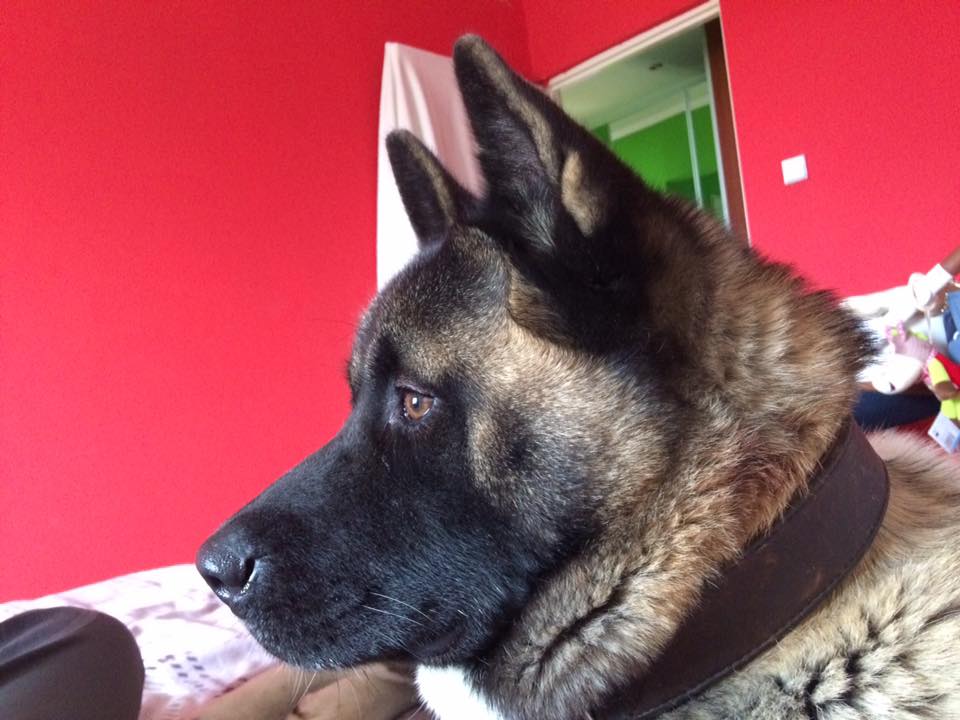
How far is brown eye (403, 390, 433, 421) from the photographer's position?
0.92 metres

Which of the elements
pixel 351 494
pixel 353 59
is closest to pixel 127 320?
pixel 353 59

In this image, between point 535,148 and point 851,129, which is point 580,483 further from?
point 851,129

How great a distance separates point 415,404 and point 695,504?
0.33 metres

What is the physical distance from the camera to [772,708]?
0.75m

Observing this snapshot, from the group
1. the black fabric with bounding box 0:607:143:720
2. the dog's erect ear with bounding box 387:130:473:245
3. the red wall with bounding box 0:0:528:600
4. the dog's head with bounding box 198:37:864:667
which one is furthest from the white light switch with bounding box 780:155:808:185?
the black fabric with bounding box 0:607:143:720

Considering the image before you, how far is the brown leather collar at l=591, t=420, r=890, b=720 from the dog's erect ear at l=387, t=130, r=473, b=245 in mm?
658

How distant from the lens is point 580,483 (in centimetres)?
84

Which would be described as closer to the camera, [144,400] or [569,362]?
[569,362]

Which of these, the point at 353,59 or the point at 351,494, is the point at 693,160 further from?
the point at 351,494

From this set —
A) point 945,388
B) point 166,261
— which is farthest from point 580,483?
point 166,261

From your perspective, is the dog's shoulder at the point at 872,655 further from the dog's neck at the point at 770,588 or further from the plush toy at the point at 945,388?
the plush toy at the point at 945,388

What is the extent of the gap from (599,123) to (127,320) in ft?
16.1

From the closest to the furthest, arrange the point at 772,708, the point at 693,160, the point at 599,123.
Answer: the point at 772,708
the point at 693,160
the point at 599,123

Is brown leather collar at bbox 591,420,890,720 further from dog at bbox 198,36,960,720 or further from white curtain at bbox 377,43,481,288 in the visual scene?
white curtain at bbox 377,43,481,288
